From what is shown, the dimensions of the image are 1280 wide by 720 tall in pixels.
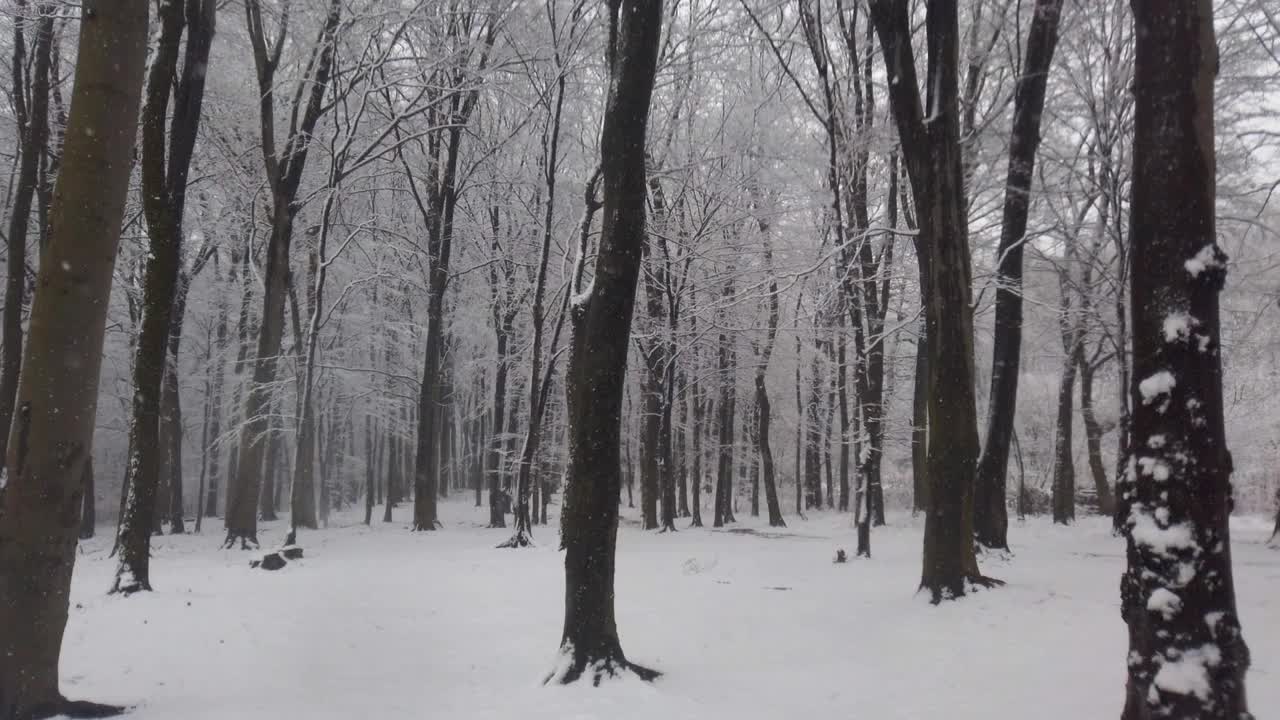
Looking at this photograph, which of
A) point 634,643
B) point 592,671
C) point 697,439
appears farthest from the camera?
point 697,439

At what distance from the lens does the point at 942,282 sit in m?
6.96

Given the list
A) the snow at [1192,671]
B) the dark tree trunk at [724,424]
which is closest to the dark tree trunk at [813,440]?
the dark tree trunk at [724,424]

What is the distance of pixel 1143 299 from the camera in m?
3.13

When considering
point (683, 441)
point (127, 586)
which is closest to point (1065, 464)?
point (683, 441)

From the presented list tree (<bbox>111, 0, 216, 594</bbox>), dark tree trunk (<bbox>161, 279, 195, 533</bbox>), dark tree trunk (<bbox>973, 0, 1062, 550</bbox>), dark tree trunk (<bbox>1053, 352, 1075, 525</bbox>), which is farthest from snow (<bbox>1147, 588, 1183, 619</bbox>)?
dark tree trunk (<bbox>1053, 352, 1075, 525</bbox>)

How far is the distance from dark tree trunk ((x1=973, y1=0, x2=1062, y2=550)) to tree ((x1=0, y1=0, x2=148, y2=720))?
32.6 feet

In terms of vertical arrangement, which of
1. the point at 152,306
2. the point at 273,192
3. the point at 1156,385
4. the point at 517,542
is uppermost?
the point at 273,192

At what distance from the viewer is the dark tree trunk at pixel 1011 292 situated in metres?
9.78

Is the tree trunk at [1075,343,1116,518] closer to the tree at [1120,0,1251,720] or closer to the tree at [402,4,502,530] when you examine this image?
the tree at [402,4,502,530]

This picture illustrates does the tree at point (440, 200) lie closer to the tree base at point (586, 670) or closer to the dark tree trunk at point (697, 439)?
the dark tree trunk at point (697, 439)

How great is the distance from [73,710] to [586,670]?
9.11 feet

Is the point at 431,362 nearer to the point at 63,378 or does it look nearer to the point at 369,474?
the point at 369,474

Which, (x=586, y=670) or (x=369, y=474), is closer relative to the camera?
(x=586, y=670)

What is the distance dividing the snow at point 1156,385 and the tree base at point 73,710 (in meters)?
5.49
